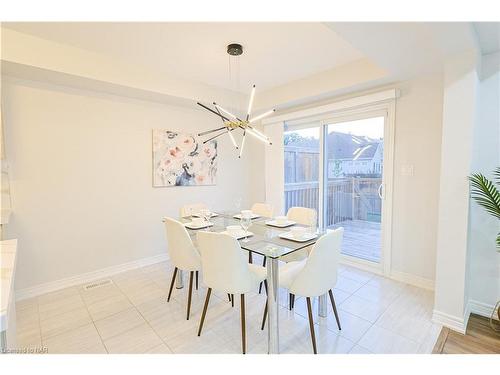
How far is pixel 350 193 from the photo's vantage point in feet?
11.2

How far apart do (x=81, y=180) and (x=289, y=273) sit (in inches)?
103

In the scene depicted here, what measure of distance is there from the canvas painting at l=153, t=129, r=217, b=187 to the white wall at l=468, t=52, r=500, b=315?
3.26 meters

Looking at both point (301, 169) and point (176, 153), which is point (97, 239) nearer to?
point (176, 153)

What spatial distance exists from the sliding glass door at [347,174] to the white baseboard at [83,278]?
8.44 ft

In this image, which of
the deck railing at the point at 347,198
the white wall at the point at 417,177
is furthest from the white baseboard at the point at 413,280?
the deck railing at the point at 347,198

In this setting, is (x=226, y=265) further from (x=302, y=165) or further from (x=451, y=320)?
(x=302, y=165)

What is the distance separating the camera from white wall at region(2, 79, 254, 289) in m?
2.53

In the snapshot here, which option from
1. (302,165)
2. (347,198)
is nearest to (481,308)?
(347,198)

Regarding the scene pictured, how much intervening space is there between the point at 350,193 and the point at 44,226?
3.80 m

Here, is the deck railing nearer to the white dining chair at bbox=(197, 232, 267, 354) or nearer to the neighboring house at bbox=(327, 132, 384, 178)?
the neighboring house at bbox=(327, 132, 384, 178)

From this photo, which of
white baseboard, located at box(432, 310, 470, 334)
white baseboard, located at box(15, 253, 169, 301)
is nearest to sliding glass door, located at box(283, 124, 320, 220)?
white baseboard, located at box(432, 310, 470, 334)

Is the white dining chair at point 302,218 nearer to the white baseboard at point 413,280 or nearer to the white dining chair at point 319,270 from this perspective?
the white dining chair at point 319,270
